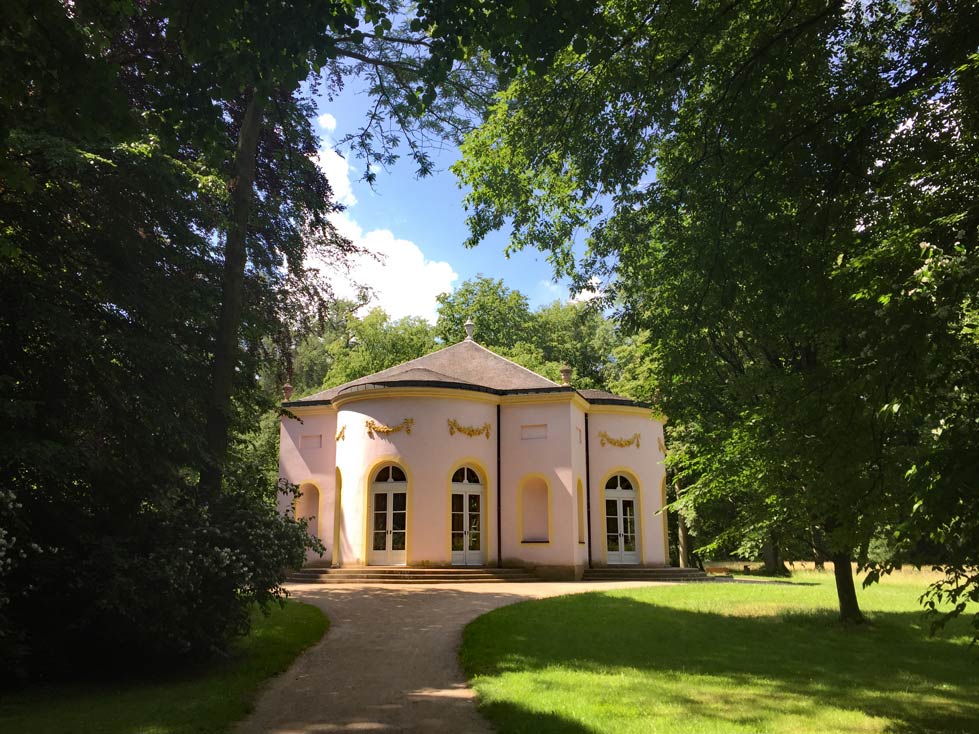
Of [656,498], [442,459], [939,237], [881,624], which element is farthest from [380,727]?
[656,498]

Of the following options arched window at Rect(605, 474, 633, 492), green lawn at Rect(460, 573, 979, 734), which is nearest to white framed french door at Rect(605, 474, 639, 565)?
arched window at Rect(605, 474, 633, 492)

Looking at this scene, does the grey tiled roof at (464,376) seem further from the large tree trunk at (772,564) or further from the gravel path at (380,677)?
the large tree trunk at (772,564)

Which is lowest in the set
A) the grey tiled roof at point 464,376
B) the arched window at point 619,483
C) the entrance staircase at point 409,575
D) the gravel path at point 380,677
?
the gravel path at point 380,677

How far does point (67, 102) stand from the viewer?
5.01 meters

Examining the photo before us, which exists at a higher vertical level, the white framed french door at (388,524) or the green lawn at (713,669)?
the white framed french door at (388,524)

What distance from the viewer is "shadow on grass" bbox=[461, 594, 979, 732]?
22.2 feet

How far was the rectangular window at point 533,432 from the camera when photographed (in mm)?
21078

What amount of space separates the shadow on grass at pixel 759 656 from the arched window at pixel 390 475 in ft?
26.4

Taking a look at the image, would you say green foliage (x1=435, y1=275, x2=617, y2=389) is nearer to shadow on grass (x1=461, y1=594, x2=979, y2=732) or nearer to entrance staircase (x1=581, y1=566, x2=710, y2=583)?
entrance staircase (x1=581, y1=566, x2=710, y2=583)

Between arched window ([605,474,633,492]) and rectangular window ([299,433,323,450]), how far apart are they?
29.1 ft

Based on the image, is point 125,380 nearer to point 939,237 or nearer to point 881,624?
point 939,237

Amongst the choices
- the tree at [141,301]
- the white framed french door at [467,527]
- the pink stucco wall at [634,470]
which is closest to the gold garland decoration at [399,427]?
the white framed french door at [467,527]

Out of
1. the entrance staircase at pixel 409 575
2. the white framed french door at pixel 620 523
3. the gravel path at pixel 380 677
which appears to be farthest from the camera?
the white framed french door at pixel 620 523

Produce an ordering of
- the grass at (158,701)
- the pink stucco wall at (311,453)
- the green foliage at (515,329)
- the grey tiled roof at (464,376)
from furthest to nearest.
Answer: the green foliage at (515,329)
the pink stucco wall at (311,453)
the grey tiled roof at (464,376)
the grass at (158,701)
